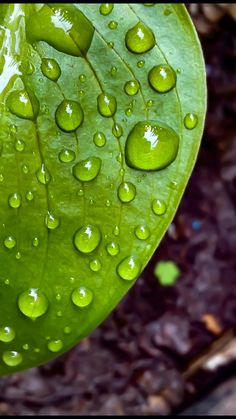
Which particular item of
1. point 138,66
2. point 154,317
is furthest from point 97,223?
point 154,317

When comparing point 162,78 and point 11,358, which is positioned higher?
point 162,78

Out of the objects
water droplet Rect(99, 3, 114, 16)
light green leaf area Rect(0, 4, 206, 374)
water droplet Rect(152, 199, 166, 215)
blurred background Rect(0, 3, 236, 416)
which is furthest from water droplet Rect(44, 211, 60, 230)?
blurred background Rect(0, 3, 236, 416)

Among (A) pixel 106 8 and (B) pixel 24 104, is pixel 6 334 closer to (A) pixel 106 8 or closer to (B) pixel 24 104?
(B) pixel 24 104

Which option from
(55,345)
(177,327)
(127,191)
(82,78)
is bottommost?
(177,327)

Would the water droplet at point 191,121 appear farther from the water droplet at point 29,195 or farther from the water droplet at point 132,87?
the water droplet at point 29,195

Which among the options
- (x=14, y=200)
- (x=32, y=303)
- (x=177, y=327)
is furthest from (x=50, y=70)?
(x=177, y=327)

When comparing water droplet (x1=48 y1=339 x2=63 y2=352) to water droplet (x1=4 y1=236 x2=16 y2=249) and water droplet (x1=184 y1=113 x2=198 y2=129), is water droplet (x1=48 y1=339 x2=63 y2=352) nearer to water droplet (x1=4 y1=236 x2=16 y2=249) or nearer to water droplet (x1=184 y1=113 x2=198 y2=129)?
water droplet (x1=4 y1=236 x2=16 y2=249)
